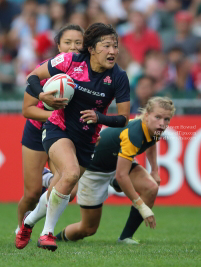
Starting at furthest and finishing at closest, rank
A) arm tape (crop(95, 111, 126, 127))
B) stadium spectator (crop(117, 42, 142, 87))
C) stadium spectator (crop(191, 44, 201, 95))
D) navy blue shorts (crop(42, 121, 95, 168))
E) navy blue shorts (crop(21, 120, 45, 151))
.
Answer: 1. stadium spectator (crop(191, 44, 201, 95))
2. stadium spectator (crop(117, 42, 142, 87))
3. navy blue shorts (crop(21, 120, 45, 151))
4. navy blue shorts (crop(42, 121, 95, 168))
5. arm tape (crop(95, 111, 126, 127))

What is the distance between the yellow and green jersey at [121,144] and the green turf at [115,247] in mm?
905

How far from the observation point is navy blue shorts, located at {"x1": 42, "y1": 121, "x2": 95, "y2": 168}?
16.3 feet

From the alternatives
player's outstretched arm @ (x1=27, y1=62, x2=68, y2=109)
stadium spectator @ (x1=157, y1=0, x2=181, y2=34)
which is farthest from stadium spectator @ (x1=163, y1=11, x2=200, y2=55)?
player's outstretched arm @ (x1=27, y1=62, x2=68, y2=109)

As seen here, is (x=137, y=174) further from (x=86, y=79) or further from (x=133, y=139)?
(x=86, y=79)

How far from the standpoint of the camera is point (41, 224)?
24.4 feet

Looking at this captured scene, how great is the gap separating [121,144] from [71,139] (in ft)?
3.18

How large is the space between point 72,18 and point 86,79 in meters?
8.21

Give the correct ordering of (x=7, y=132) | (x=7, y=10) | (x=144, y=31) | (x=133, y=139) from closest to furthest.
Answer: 1. (x=133, y=139)
2. (x=7, y=132)
3. (x=144, y=31)
4. (x=7, y=10)

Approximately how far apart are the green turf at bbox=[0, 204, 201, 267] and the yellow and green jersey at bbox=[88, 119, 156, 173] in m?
0.90

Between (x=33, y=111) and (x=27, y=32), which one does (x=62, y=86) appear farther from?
(x=27, y=32)

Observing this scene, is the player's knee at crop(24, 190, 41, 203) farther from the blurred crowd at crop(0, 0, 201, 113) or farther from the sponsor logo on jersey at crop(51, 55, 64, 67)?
the blurred crowd at crop(0, 0, 201, 113)

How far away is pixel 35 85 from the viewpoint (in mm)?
4988

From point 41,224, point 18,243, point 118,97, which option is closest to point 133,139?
point 118,97

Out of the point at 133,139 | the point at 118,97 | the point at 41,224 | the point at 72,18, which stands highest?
the point at 72,18
